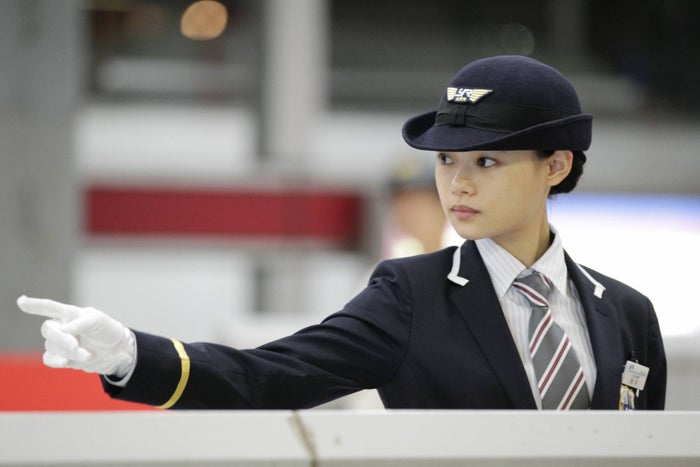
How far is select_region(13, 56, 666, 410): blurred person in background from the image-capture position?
1.25m

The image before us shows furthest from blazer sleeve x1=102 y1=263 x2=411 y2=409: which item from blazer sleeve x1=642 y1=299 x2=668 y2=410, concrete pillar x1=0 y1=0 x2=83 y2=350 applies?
concrete pillar x1=0 y1=0 x2=83 y2=350

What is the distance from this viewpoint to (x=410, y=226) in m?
Answer: 3.23

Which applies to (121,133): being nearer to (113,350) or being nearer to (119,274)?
(119,274)

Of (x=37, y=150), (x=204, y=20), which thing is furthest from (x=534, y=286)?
(x=204, y=20)

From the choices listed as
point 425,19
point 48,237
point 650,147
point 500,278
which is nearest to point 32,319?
point 48,237

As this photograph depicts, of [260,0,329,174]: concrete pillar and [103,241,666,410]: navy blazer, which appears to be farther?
[260,0,329,174]: concrete pillar

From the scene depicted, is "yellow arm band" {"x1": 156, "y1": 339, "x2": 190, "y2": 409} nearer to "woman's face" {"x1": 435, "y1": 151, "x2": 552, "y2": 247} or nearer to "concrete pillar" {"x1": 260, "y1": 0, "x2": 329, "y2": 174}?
"woman's face" {"x1": 435, "y1": 151, "x2": 552, "y2": 247}

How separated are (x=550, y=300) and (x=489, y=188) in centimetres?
16

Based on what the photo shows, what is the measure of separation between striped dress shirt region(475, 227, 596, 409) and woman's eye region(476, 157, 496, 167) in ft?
0.36

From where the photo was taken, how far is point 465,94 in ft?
4.23

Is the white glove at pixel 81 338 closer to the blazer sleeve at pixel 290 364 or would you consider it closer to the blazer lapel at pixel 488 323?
the blazer sleeve at pixel 290 364

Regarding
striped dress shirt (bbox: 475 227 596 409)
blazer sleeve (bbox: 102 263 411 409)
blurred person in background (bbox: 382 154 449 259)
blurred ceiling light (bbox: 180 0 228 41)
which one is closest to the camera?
blazer sleeve (bbox: 102 263 411 409)

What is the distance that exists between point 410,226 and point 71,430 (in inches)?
88.0

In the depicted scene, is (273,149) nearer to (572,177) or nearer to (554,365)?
(572,177)
